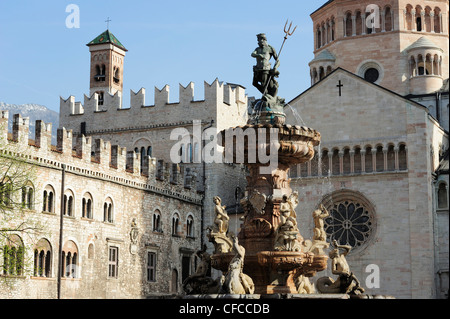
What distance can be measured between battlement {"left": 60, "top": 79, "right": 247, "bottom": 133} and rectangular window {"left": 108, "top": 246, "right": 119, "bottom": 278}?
38.4 ft

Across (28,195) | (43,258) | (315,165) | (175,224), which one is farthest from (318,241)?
(315,165)

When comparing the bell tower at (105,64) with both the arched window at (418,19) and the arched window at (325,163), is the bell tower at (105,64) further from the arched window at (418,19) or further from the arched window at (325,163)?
the arched window at (418,19)

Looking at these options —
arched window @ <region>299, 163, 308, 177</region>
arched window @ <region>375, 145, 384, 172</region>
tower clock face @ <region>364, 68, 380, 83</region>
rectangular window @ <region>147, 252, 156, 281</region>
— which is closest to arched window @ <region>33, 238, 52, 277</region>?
rectangular window @ <region>147, 252, 156, 281</region>

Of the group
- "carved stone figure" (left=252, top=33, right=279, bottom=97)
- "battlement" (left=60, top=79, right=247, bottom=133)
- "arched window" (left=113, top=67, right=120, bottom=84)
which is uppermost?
"arched window" (left=113, top=67, right=120, bottom=84)

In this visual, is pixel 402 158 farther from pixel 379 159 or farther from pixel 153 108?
pixel 153 108

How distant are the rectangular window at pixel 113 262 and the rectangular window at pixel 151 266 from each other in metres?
2.81

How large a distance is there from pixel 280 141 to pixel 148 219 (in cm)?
2343

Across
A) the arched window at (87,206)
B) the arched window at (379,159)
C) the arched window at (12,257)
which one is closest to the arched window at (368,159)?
the arched window at (379,159)

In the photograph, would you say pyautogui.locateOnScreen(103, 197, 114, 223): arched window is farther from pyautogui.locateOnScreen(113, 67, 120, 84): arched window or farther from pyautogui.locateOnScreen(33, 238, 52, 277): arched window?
pyautogui.locateOnScreen(113, 67, 120, 84): arched window

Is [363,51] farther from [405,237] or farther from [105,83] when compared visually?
[105,83]

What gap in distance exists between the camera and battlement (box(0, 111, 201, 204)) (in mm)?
35500

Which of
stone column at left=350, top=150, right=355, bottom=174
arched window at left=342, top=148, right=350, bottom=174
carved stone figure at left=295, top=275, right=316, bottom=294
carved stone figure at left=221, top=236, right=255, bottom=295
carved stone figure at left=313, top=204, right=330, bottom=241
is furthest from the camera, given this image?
arched window at left=342, top=148, right=350, bottom=174

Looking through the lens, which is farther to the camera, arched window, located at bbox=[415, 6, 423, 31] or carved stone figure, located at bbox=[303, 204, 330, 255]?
arched window, located at bbox=[415, 6, 423, 31]

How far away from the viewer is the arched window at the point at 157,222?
146ft
